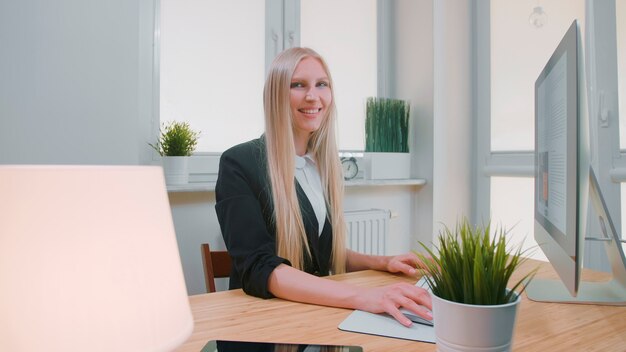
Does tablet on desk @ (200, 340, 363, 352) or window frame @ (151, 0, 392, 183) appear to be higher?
window frame @ (151, 0, 392, 183)

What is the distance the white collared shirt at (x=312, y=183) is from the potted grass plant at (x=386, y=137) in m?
0.96

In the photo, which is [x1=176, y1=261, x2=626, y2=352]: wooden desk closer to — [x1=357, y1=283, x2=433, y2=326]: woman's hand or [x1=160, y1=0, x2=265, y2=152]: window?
[x1=357, y1=283, x2=433, y2=326]: woman's hand

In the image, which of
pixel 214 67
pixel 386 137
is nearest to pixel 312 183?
pixel 214 67

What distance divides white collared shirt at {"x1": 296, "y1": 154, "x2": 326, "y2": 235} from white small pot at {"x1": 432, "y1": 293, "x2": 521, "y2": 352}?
92 centimetres

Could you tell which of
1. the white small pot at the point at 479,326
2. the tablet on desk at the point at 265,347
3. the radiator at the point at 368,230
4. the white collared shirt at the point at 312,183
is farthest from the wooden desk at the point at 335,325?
the radiator at the point at 368,230

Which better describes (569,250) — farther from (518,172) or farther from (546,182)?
(518,172)

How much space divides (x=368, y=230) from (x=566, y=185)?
69.1 inches

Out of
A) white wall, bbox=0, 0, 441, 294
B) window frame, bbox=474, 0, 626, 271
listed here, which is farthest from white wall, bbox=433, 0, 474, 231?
white wall, bbox=0, 0, 441, 294

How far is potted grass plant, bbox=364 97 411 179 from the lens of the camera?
2484 millimetres

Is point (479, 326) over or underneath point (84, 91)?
underneath

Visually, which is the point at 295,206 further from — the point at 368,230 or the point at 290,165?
the point at 368,230

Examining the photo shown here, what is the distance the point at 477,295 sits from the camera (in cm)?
56

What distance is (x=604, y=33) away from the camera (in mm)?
2094

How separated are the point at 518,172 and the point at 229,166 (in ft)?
6.19
